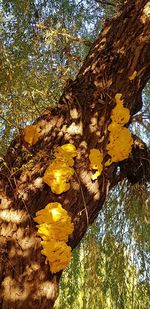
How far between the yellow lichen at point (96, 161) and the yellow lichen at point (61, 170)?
70 mm

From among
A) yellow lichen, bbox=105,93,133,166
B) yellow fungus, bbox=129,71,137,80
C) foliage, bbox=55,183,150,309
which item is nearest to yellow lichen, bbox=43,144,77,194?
A: yellow lichen, bbox=105,93,133,166

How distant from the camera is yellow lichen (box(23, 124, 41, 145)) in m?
1.67

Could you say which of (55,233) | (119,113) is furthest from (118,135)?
(55,233)

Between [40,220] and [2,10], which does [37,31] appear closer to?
[2,10]

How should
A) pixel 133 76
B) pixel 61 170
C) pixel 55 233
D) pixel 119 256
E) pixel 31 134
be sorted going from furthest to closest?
pixel 119 256 → pixel 133 76 → pixel 31 134 → pixel 61 170 → pixel 55 233

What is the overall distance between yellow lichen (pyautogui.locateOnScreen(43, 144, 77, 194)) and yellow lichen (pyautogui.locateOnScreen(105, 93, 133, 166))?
18cm

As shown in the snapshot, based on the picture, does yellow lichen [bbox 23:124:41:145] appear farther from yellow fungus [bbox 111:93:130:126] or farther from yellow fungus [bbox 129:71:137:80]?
yellow fungus [bbox 129:71:137:80]

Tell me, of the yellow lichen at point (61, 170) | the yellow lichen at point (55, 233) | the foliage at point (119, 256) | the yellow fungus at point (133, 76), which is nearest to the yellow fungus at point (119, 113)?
the yellow fungus at point (133, 76)

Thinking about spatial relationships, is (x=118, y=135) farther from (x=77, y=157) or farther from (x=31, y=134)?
(x=31, y=134)

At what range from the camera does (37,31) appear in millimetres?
2555

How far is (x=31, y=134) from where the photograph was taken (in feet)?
5.49

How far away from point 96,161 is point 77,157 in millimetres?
74

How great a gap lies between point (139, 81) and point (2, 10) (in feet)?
3.59

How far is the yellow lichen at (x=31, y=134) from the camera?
1.67 metres
